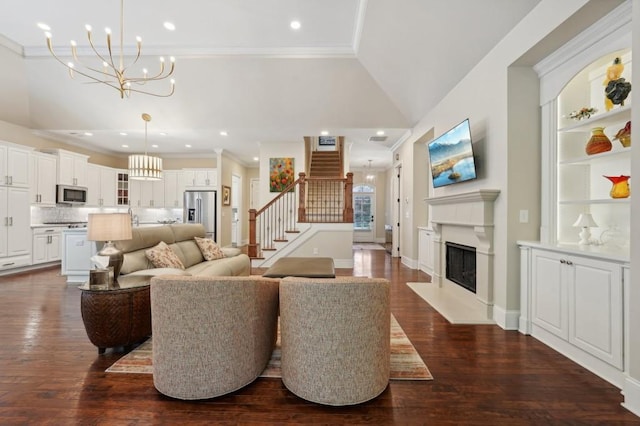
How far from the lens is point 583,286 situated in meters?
2.30

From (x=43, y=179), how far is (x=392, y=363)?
812 cm

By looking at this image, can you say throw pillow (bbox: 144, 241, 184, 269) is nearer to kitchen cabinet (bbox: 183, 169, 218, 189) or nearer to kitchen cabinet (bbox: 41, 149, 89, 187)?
kitchen cabinet (bbox: 41, 149, 89, 187)

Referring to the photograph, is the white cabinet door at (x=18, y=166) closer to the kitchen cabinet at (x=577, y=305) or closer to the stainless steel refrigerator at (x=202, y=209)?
the stainless steel refrigerator at (x=202, y=209)

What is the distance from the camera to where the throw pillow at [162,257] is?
137 inches

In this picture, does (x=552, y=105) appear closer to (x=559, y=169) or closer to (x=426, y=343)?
(x=559, y=169)

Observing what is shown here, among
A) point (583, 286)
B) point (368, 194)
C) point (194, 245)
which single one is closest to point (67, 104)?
point (194, 245)

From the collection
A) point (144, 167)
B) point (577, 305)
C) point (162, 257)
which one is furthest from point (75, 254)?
point (577, 305)

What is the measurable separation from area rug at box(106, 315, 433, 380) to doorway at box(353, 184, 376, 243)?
9.59m

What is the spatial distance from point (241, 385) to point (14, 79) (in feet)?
23.7

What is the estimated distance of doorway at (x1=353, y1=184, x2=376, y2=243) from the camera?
482 inches

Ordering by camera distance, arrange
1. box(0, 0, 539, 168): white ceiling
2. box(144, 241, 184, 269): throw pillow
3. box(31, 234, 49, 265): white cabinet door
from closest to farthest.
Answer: box(144, 241, 184, 269): throw pillow, box(0, 0, 539, 168): white ceiling, box(31, 234, 49, 265): white cabinet door

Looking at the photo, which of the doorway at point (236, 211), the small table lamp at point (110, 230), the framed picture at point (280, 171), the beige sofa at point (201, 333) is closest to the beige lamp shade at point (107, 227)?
the small table lamp at point (110, 230)

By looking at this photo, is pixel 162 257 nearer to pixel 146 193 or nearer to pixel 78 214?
pixel 78 214

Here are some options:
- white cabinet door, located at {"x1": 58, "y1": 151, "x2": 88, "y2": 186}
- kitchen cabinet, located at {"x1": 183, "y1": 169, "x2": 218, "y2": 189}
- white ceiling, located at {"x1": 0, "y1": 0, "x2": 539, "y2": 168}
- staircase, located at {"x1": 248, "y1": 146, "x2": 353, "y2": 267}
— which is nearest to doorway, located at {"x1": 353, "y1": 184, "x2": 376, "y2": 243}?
staircase, located at {"x1": 248, "y1": 146, "x2": 353, "y2": 267}
